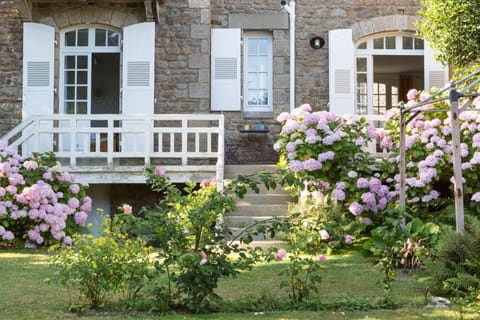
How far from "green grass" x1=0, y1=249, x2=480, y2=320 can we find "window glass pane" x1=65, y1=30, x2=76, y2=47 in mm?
5614

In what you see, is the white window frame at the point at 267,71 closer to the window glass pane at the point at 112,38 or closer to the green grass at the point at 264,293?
the window glass pane at the point at 112,38

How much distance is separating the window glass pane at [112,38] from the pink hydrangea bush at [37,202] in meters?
3.49

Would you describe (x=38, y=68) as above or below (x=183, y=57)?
below

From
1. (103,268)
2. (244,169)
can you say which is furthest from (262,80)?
(103,268)

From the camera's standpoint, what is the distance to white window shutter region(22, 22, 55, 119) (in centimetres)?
1254

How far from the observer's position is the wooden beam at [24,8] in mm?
12250

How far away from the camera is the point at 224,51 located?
12984 mm

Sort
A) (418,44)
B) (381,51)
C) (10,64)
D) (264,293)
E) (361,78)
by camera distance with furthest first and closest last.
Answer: (361,78), (418,44), (381,51), (10,64), (264,293)

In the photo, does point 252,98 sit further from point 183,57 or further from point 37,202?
point 37,202

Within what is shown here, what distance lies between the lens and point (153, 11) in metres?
12.4

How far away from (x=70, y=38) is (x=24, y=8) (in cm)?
99

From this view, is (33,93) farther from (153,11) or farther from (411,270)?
(411,270)

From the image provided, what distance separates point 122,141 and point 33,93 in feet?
6.32

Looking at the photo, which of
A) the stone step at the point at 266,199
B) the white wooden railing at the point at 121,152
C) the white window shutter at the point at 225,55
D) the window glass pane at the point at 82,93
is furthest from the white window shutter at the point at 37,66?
the stone step at the point at 266,199
